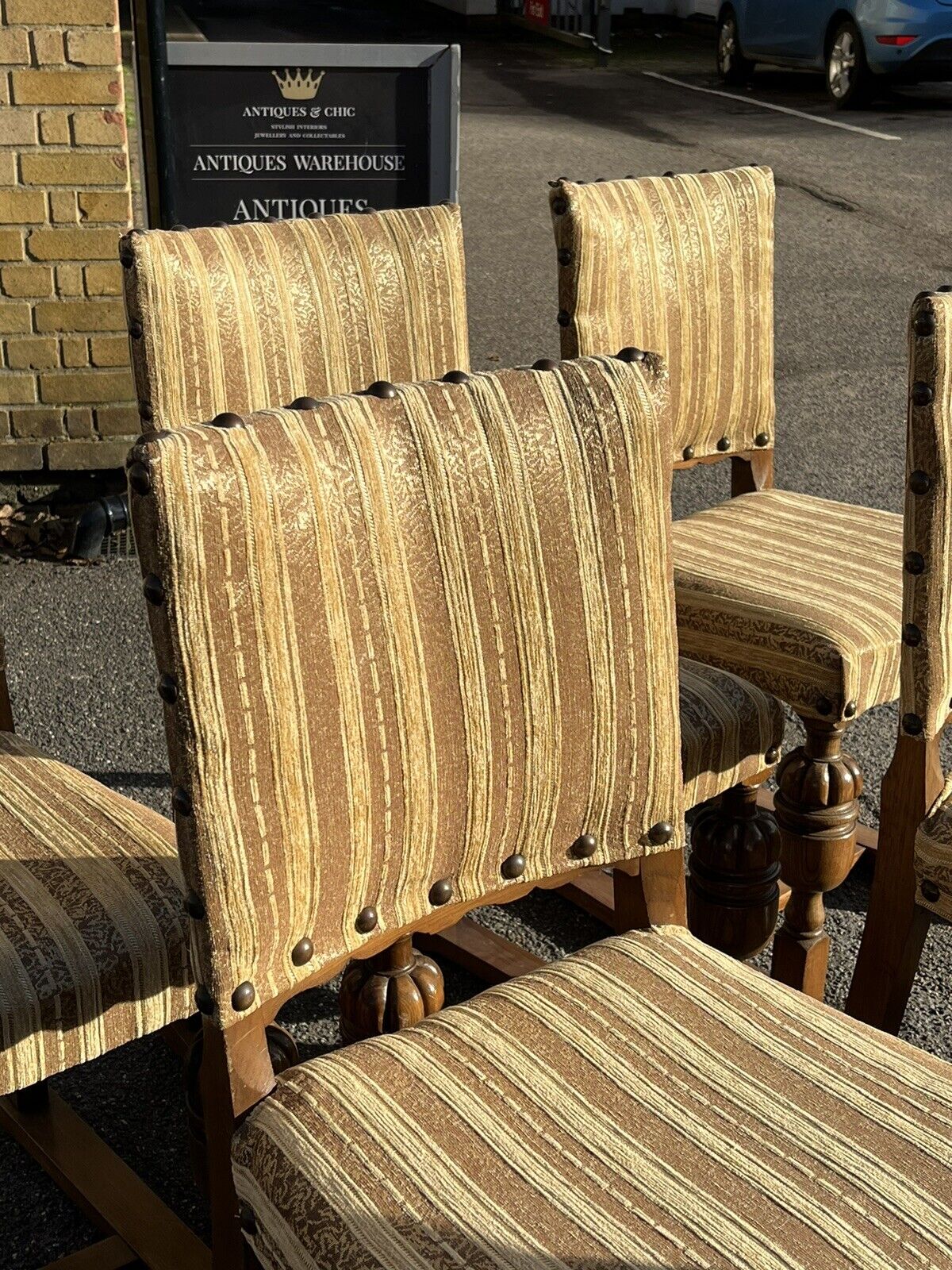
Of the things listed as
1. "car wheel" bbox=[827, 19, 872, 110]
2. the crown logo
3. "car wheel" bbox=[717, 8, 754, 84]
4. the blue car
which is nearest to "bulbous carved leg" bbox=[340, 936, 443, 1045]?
the crown logo

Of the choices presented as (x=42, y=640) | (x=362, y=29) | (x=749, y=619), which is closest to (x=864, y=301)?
(x=42, y=640)

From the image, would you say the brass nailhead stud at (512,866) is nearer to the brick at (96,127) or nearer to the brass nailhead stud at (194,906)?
the brass nailhead stud at (194,906)

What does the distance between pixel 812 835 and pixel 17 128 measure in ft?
8.38

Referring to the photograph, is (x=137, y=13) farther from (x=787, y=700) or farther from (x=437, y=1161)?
(x=437, y=1161)

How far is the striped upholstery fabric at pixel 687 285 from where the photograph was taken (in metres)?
2.38

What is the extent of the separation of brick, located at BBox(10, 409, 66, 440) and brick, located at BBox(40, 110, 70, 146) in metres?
0.66

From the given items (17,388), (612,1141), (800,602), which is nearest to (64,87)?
(17,388)

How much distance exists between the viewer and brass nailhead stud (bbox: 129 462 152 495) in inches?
44.9

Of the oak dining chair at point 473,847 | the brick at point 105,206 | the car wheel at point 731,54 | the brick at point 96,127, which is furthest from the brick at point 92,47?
the car wheel at point 731,54

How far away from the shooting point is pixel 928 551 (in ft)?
5.95

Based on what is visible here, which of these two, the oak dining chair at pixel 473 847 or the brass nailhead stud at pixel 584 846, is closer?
the oak dining chair at pixel 473 847

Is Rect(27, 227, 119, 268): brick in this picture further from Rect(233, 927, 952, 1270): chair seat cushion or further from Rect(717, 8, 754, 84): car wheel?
Rect(717, 8, 754, 84): car wheel

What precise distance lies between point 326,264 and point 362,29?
1888 cm

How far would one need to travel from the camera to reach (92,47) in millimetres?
3570
